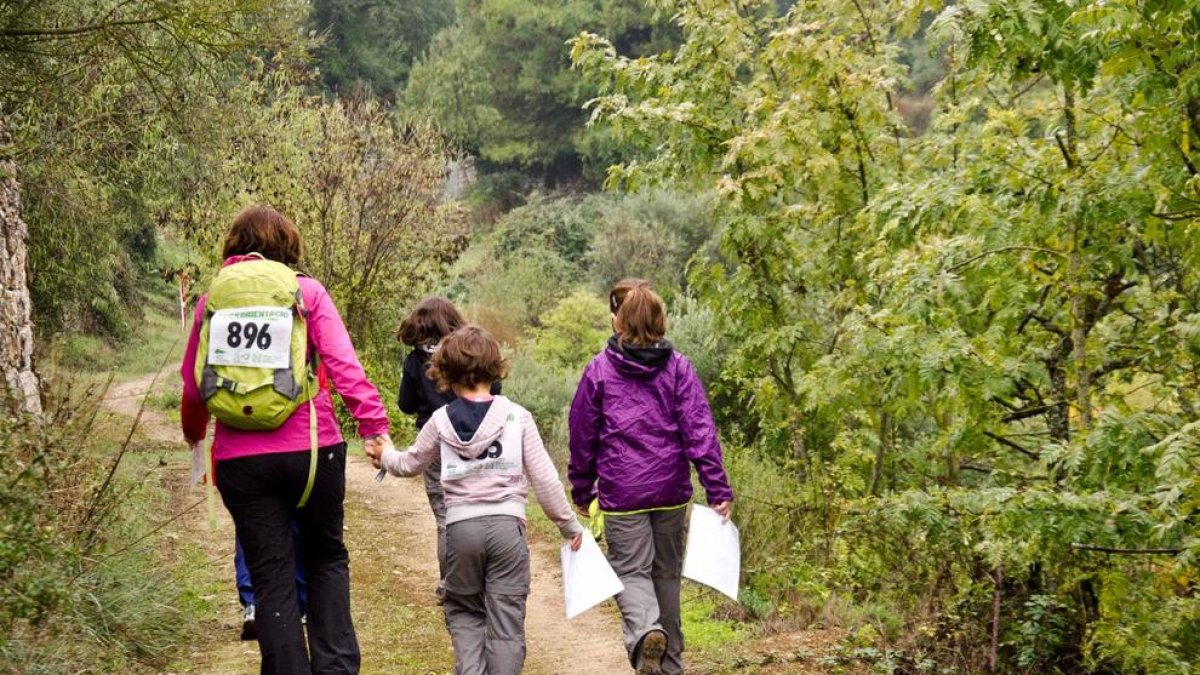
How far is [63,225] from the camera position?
1126cm

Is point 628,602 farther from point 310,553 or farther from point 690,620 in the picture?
point 690,620

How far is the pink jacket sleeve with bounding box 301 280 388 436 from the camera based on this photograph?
4641mm

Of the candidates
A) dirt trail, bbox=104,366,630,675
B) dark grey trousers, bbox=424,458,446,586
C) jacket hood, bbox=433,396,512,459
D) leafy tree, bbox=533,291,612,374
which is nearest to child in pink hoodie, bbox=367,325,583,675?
jacket hood, bbox=433,396,512,459

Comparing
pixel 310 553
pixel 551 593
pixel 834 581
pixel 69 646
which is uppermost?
pixel 310 553

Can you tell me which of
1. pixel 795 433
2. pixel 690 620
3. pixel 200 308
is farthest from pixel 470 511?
pixel 795 433

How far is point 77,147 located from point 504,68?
37.6 metres

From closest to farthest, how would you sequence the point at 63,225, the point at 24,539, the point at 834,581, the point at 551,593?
1. the point at 24,539
2. the point at 834,581
3. the point at 551,593
4. the point at 63,225

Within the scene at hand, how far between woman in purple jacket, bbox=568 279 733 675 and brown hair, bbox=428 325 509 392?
0.59 meters

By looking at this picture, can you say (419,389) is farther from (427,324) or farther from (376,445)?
(376,445)

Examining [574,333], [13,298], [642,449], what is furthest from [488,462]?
[574,333]

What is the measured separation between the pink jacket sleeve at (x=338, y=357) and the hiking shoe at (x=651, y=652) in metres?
1.56

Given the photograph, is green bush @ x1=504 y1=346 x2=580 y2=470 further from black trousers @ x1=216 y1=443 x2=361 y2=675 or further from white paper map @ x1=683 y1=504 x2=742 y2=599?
black trousers @ x1=216 y1=443 x2=361 y2=675

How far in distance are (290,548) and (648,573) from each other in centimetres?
166

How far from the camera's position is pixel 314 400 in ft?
15.1
